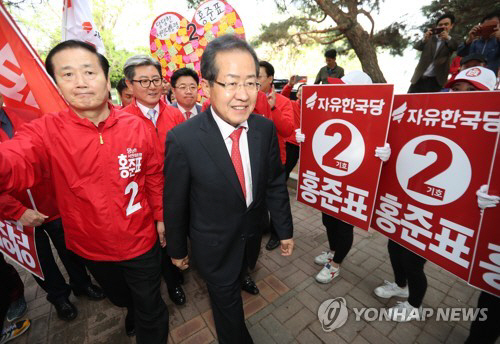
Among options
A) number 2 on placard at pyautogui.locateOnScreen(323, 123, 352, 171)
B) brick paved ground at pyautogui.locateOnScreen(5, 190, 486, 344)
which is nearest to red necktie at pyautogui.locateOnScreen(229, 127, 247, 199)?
number 2 on placard at pyautogui.locateOnScreen(323, 123, 352, 171)

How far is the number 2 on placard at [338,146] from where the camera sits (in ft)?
7.16

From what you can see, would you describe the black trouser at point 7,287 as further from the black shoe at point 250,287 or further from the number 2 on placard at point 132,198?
the black shoe at point 250,287

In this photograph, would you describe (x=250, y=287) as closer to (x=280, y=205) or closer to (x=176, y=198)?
(x=280, y=205)

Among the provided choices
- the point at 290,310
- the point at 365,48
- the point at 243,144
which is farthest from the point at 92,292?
the point at 365,48

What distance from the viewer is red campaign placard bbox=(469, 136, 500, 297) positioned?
145 cm

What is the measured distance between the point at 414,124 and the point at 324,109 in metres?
0.76

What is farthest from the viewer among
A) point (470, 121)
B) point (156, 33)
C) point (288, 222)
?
point (156, 33)

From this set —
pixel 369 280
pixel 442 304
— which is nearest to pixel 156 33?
pixel 369 280

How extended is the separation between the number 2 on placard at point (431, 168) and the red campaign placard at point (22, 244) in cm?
296

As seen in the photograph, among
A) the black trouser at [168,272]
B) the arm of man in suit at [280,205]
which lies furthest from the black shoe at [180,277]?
the arm of man in suit at [280,205]

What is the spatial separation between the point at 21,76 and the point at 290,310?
3.34 metres

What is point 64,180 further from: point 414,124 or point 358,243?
point 358,243

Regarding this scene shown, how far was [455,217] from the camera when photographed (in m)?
1.65

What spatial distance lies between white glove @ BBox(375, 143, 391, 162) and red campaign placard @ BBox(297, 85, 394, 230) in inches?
1.6
